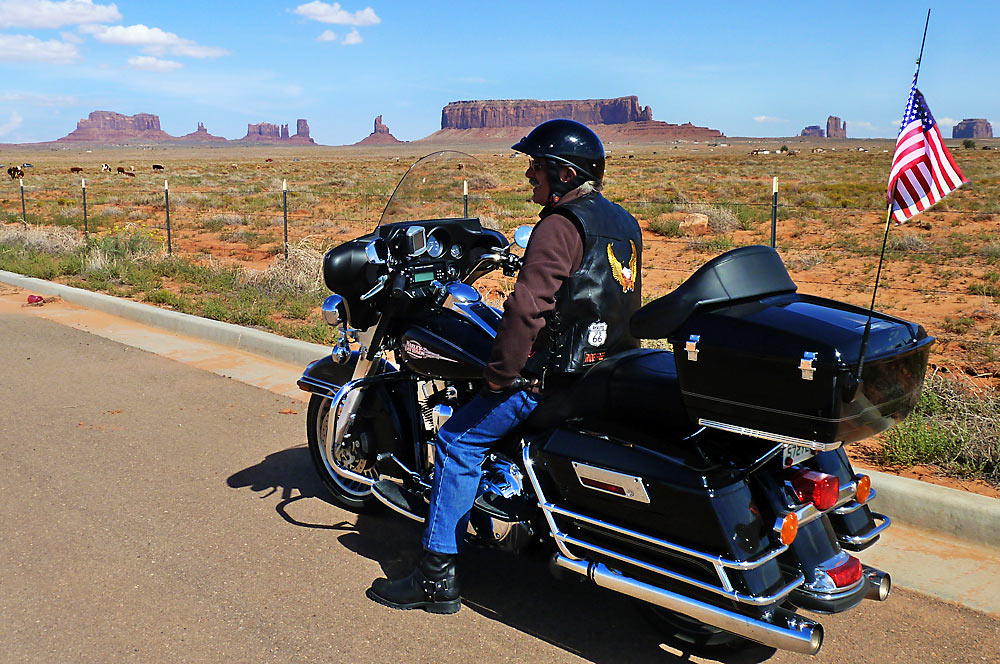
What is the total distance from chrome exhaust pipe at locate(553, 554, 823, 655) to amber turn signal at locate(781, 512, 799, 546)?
9.6 inches

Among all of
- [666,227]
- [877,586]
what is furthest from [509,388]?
[666,227]

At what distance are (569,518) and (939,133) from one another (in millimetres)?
1854

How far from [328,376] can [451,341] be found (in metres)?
1.16

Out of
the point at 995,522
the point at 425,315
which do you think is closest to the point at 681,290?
the point at 425,315

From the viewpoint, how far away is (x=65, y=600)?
3.88 meters

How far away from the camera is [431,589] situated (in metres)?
3.77

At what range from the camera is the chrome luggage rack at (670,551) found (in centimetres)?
284

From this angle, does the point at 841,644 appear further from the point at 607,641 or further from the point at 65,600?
the point at 65,600

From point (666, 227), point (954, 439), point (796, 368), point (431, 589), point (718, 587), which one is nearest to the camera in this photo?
point (796, 368)

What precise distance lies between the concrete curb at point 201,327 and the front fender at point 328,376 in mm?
3114

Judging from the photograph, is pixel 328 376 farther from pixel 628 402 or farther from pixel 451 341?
pixel 628 402

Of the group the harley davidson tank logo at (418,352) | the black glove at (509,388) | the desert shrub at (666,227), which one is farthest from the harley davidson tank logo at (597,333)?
the desert shrub at (666,227)

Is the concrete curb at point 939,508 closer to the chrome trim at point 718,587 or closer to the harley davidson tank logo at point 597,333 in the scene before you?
the chrome trim at point 718,587

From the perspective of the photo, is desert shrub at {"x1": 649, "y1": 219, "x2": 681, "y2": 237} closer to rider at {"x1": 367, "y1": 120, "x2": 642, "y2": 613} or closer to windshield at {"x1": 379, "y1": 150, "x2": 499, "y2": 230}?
windshield at {"x1": 379, "y1": 150, "x2": 499, "y2": 230}
